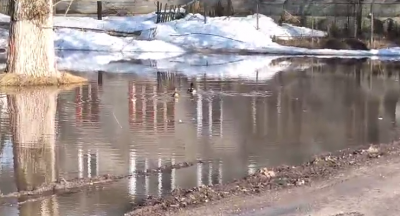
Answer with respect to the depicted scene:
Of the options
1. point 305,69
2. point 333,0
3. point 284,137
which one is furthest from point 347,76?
point 333,0

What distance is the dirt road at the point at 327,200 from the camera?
8477mm

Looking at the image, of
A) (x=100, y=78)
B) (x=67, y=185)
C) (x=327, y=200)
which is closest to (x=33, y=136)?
(x=67, y=185)

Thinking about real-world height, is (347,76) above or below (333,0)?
below

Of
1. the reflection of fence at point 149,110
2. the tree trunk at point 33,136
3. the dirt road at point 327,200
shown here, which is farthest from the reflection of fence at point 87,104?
the dirt road at point 327,200

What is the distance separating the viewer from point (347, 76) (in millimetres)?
25062

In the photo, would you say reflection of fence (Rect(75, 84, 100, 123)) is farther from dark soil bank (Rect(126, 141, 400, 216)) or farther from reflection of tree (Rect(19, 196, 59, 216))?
reflection of tree (Rect(19, 196, 59, 216))

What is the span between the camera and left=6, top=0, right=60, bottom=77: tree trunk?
67.7 ft

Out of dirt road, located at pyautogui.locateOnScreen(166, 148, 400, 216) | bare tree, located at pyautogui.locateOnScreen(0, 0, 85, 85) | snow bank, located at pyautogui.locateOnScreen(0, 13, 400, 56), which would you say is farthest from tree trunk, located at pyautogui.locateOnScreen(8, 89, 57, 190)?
snow bank, located at pyautogui.locateOnScreen(0, 13, 400, 56)

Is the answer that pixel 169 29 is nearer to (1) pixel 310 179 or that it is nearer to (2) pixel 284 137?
(2) pixel 284 137

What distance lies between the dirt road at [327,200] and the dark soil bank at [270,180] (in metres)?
0.18

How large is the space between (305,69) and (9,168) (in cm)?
1740

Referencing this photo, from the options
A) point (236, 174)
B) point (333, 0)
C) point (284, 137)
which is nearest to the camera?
point (236, 174)

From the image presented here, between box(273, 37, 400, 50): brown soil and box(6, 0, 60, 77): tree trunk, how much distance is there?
61.0 feet

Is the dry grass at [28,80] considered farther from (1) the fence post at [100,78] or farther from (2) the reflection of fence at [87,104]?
(1) the fence post at [100,78]
